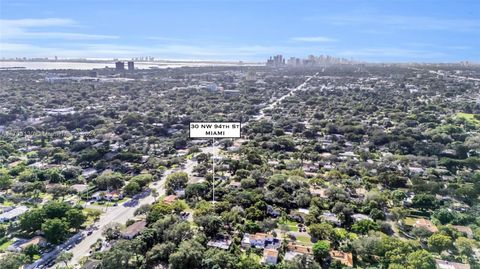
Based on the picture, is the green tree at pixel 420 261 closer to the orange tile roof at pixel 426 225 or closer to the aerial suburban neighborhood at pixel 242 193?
the aerial suburban neighborhood at pixel 242 193

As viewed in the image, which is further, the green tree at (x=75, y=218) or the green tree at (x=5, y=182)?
the green tree at (x=5, y=182)

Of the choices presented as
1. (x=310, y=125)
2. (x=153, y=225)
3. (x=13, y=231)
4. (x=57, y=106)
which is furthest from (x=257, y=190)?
(x=57, y=106)

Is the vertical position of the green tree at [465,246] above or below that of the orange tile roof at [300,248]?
above

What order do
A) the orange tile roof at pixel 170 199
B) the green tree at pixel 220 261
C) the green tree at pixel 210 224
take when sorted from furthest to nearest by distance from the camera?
the orange tile roof at pixel 170 199 < the green tree at pixel 210 224 < the green tree at pixel 220 261

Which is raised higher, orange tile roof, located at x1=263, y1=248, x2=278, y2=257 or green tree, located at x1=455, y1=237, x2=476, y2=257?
green tree, located at x1=455, y1=237, x2=476, y2=257

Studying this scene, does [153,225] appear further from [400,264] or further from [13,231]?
[400,264]

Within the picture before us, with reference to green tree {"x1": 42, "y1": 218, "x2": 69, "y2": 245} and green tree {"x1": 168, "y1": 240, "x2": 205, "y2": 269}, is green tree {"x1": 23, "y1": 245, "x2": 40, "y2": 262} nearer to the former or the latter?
green tree {"x1": 42, "y1": 218, "x2": 69, "y2": 245}

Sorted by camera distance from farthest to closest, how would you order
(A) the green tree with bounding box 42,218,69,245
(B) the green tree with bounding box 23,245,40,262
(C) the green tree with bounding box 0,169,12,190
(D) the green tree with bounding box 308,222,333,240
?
(C) the green tree with bounding box 0,169,12,190
(D) the green tree with bounding box 308,222,333,240
(A) the green tree with bounding box 42,218,69,245
(B) the green tree with bounding box 23,245,40,262

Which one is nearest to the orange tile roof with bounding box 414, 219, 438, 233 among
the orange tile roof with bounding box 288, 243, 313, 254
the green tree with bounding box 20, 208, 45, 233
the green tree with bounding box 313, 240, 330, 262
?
the green tree with bounding box 313, 240, 330, 262

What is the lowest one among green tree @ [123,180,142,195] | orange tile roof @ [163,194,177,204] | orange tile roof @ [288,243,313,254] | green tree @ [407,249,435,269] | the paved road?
the paved road

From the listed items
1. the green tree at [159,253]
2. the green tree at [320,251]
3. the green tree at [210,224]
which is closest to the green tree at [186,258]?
the green tree at [159,253]
